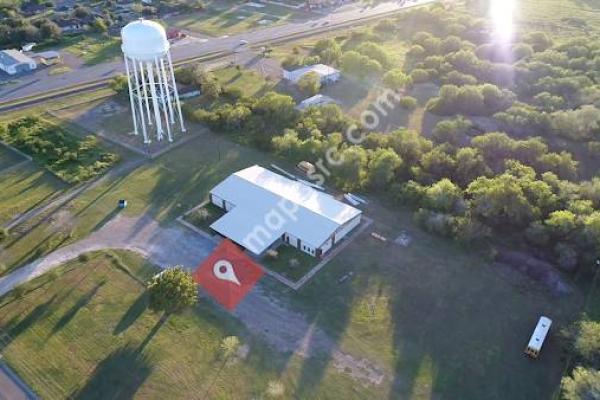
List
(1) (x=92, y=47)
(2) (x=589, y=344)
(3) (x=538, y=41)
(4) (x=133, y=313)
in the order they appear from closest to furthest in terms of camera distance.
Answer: (2) (x=589, y=344)
(4) (x=133, y=313)
(3) (x=538, y=41)
(1) (x=92, y=47)

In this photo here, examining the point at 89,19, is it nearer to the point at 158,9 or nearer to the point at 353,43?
the point at 158,9

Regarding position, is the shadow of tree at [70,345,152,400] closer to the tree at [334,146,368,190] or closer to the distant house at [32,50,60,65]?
the tree at [334,146,368,190]

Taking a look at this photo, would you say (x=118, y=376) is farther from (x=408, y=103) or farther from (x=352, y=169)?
(x=408, y=103)

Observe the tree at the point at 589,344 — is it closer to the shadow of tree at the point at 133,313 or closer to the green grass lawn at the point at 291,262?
the green grass lawn at the point at 291,262

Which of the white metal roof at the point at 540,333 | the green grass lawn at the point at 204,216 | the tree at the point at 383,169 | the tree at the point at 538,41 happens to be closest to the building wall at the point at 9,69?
the green grass lawn at the point at 204,216

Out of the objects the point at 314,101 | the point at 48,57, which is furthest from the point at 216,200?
the point at 48,57
